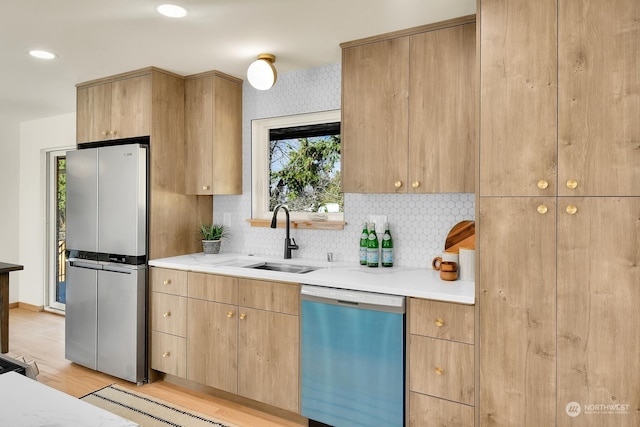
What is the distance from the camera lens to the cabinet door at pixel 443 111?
7.95 ft

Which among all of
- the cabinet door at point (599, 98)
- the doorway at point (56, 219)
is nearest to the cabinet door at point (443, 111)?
the cabinet door at point (599, 98)

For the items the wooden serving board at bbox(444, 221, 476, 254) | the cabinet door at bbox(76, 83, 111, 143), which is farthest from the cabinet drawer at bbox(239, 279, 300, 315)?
the cabinet door at bbox(76, 83, 111, 143)

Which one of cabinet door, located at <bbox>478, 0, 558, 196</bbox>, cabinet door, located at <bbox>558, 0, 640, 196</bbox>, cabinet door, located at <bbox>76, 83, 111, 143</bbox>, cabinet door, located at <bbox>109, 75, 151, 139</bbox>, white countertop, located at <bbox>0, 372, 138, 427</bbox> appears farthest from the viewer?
cabinet door, located at <bbox>76, 83, 111, 143</bbox>

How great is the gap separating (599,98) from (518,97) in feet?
1.04

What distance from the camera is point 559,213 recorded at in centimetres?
189

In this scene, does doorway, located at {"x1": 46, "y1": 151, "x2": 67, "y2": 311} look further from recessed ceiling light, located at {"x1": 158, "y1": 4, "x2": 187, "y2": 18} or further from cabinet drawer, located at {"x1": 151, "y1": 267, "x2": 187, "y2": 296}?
A: recessed ceiling light, located at {"x1": 158, "y1": 4, "x2": 187, "y2": 18}

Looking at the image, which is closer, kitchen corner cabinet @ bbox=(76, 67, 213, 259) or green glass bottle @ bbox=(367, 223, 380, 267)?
green glass bottle @ bbox=(367, 223, 380, 267)

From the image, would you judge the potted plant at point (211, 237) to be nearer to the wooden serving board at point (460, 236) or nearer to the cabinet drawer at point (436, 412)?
the wooden serving board at point (460, 236)

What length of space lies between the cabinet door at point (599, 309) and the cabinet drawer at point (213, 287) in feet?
6.26

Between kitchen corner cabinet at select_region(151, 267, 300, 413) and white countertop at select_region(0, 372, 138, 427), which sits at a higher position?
white countertop at select_region(0, 372, 138, 427)

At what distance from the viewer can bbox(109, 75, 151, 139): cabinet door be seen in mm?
3262

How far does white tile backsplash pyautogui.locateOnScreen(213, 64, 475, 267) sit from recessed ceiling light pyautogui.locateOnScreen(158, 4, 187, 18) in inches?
46.0

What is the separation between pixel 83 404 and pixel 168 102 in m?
2.86

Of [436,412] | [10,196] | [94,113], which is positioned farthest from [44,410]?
[10,196]
